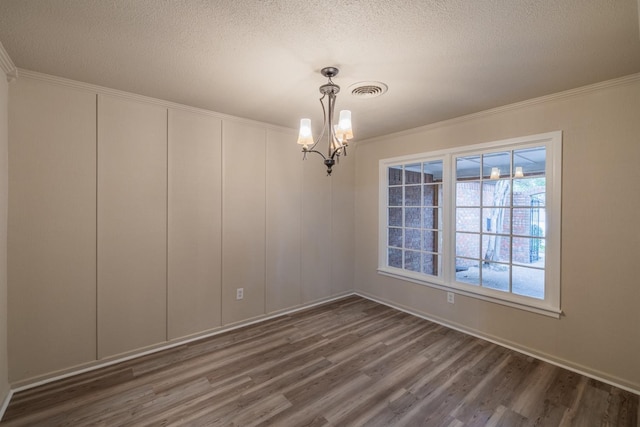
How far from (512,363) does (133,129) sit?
4.02 meters

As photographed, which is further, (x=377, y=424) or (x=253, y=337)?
(x=253, y=337)

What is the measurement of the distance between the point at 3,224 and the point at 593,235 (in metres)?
4.54

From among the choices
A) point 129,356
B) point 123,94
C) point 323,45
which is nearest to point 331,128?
point 323,45

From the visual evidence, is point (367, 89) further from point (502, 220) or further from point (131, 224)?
point (131, 224)

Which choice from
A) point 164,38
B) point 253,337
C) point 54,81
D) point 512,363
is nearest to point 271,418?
point 253,337

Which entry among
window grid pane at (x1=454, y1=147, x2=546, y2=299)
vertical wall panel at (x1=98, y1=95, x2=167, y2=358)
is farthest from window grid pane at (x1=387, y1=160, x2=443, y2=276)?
vertical wall panel at (x1=98, y1=95, x2=167, y2=358)

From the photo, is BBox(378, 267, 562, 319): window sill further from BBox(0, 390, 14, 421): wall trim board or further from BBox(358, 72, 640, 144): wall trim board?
BBox(0, 390, 14, 421): wall trim board

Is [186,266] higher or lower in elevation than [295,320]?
higher

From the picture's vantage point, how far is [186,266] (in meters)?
2.98

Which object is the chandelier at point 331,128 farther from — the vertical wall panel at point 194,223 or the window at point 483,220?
the window at point 483,220

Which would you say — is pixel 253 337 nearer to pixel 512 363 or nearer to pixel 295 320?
pixel 295 320

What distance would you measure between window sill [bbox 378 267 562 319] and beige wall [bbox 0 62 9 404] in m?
3.74

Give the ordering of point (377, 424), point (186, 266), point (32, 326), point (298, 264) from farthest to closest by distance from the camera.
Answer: point (298, 264) → point (186, 266) → point (32, 326) → point (377, 424)

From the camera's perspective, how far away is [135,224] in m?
2.68
